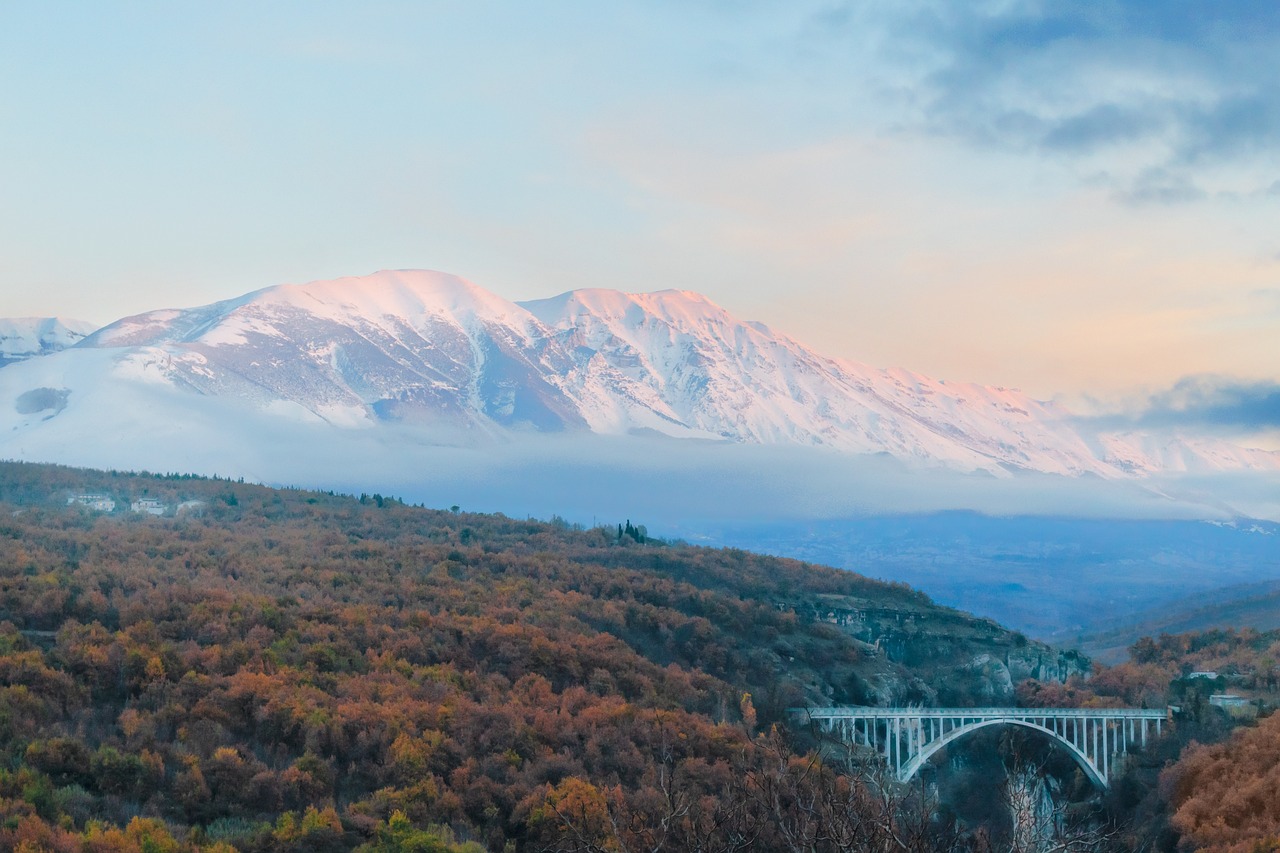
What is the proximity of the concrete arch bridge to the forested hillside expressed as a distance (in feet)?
18.1

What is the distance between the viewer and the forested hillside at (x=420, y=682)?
47625 millimetres

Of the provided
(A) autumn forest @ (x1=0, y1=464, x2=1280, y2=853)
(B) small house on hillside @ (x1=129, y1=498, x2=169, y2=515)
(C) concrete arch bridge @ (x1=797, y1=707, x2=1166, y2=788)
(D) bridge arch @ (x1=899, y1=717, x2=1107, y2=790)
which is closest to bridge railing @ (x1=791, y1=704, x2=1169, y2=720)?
(C) concrete arch bridge @ (x1=797, y1=707, x2=1166, y2=788)

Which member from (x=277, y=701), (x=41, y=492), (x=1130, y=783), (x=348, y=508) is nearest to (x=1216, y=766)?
(x=1130, y=783)

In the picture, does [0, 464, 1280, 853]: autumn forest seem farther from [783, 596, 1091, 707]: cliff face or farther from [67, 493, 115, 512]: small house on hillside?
[67, 493, 115, 512]: small house on hillside

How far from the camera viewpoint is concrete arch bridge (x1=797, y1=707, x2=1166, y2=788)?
8694 centimetres

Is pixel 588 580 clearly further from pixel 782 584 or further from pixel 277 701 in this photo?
pixel 277 701

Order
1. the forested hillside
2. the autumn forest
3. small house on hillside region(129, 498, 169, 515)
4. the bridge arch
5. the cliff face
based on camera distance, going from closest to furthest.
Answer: the autumn forest, the forested hillside, the bridge arch, the cliff face, small house on hillside region(129, 498, 169, 515)

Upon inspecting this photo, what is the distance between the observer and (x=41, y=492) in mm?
150125

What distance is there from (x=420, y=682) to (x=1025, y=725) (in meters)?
40.5

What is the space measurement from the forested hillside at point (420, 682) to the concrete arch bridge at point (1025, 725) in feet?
18.1

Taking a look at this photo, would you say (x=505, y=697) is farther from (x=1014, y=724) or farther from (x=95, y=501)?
(x=95, y=501)

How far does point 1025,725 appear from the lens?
88.8 meters

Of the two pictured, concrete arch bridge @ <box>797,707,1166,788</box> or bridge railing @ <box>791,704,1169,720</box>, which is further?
bridge railing @ <box>791,704,1169,720</box>

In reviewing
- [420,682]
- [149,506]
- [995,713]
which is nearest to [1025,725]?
[995,713]
